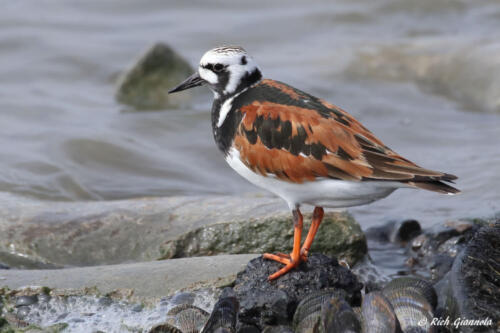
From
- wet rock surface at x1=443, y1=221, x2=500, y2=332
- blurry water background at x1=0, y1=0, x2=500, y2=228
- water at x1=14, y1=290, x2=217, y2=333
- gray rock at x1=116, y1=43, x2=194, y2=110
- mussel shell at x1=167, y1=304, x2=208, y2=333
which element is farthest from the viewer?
gray rock at x1=116, y1=43, x2=194, y2=110

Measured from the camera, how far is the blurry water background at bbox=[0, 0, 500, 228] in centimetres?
793

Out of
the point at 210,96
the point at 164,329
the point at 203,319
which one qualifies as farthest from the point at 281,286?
the point at 210,96

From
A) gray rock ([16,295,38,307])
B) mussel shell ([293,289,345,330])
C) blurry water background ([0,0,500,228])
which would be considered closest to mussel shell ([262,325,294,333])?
mussel shell ([293,289,345,330])

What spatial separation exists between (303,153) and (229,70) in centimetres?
78

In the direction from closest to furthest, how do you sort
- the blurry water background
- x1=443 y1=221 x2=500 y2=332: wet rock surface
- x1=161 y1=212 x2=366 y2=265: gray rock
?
x1=443 y1=221 x2=500 y2=332: wet rock surface
x1=161 y1=212 x2=366 y2=265: gray rock
the blurry water background

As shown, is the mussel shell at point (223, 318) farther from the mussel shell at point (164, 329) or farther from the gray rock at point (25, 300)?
the gray rock at point (25, 300)

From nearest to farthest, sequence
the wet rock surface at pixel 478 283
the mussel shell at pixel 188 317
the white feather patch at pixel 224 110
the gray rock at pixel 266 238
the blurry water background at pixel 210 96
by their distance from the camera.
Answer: the wet rock surface at pixel 478 283 < the mussel shell at pixel 188 317 < the white feather patch at pixel 224 110 < the gray rock at pixel 266 238 < the blurry water background at pixel 210 96

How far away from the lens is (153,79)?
10820 millimetres

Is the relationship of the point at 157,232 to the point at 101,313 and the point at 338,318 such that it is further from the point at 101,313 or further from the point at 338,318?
the point at 338,318

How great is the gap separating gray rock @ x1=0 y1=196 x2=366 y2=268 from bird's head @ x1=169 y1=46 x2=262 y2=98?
4.41 feet

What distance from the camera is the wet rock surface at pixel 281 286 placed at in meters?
4.12

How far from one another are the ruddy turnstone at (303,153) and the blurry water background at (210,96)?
2809mm

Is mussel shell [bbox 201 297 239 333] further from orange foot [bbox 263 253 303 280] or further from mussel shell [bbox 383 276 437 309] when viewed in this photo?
mussel shell [bbox 383 276 437 309]

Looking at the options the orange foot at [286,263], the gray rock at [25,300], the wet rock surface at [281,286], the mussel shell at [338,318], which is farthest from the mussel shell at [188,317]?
the gray rock at [25,300]
